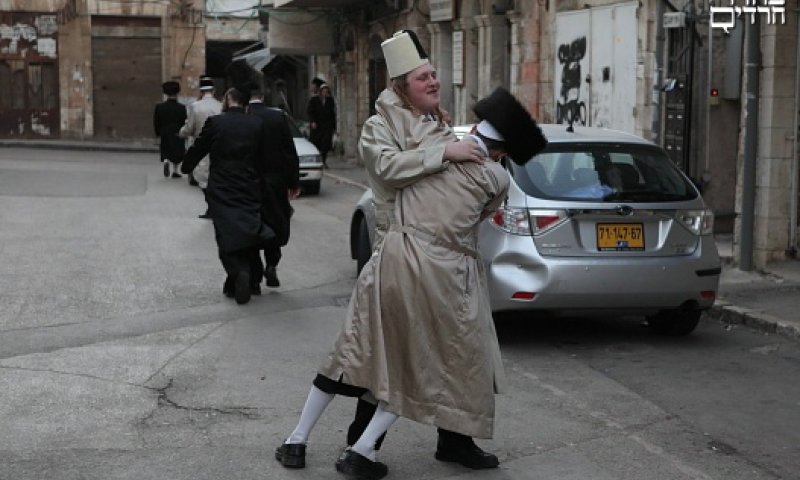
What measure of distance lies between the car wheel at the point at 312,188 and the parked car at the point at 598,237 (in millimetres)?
13774

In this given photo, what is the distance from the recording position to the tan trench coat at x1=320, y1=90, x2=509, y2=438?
555cm

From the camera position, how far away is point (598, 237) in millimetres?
8812

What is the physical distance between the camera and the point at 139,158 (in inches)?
1342

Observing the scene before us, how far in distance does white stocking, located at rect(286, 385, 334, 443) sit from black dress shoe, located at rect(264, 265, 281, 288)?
572cm

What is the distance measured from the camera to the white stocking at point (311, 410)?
5.78 metres

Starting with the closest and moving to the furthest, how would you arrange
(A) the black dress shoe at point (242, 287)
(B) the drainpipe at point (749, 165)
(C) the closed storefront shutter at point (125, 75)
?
(A) the black dress shoe at point (242, 287), (B) the drainpipe at point (749, 165), (C) the closed storefront shutter at point (125, 75)

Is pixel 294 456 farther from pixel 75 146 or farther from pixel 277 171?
pixel 75 146

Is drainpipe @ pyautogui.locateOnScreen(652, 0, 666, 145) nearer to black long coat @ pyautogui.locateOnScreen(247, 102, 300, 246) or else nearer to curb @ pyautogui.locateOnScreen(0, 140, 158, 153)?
black long coat @ pyautogui.locateOnScreen(247, 102, 300, 246)

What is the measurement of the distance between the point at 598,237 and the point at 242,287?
10.5 ft

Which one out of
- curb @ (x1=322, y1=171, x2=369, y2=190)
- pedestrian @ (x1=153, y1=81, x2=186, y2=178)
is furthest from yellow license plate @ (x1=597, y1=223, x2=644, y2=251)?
pedestrian @ (x1=153, y1=81, x2=186, y2=178)

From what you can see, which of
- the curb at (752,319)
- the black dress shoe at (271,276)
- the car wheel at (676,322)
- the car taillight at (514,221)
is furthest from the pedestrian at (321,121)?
the car taillight at (514,221)

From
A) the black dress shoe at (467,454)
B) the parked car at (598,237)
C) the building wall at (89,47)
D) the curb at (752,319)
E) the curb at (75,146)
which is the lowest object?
the curb at (752,319)

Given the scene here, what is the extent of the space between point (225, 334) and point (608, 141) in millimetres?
3043

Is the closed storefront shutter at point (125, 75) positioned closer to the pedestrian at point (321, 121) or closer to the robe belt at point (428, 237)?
the pedestrian at point (321, 121)
